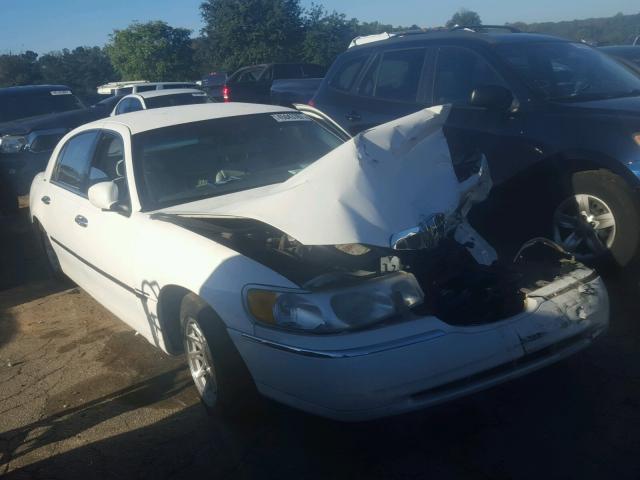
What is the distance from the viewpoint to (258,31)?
111ft

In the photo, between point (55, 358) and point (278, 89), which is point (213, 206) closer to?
point (55, 358)

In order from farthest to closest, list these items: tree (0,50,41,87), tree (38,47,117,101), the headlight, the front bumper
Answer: tree (38,47,117,101), tree (0,50,41,87), the headlight, the front bumper

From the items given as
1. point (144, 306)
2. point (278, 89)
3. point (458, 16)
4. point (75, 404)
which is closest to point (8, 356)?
point (75, 404)

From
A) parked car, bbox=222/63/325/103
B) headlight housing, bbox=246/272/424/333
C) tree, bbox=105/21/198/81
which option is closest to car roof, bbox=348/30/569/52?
headlight housing, bbox=246/272/424/333

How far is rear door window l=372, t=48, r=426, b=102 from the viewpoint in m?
6.20

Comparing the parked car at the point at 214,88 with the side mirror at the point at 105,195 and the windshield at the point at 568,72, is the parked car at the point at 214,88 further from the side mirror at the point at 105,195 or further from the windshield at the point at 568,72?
the side mirror at the point at 105,195

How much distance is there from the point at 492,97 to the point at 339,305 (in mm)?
2873

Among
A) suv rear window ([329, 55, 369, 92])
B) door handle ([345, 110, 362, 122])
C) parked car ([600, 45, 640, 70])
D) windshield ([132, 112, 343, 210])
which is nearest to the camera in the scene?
windshield ([132, 112, 343, 210])

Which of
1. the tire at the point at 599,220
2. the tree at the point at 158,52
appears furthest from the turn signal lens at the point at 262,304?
the tree at the point at 158,52

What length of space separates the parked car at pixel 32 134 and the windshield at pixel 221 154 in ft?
19.4

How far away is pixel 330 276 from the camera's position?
10.5 feet

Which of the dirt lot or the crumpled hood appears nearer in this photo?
the dirt lot

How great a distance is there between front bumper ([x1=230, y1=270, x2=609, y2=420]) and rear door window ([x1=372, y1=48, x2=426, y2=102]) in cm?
348

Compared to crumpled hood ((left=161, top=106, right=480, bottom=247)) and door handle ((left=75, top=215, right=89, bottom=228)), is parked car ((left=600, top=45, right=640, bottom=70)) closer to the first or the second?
crumpled hood ((left=161, top=106, right=480, bottom=247))
